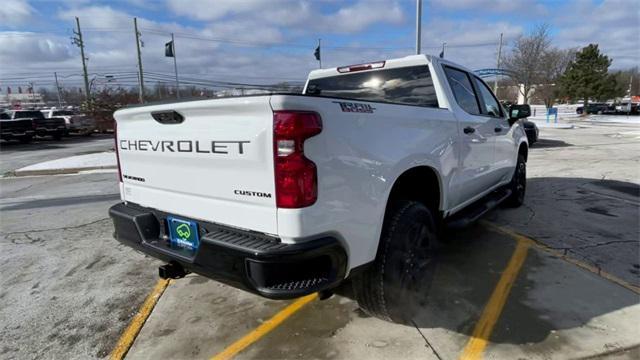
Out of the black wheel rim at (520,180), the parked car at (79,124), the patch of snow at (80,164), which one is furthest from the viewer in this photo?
the parked car at (79,124)

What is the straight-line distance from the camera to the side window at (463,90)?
4062 mm

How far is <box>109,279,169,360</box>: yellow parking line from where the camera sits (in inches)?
114

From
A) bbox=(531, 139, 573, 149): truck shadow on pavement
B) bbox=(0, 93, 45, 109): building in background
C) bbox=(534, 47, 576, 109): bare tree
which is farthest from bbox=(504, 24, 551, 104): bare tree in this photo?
bbox=(0, 93, 45, 109): building in background

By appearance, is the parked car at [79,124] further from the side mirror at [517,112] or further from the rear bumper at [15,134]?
the side mirror at [517,112]

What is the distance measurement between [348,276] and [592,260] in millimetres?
3164

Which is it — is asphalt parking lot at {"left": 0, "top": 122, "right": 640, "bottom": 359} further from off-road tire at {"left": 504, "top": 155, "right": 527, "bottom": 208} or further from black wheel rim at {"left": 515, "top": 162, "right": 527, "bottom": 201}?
black wheel rim at {"left": 515, "top": 162, "right": 527, "bottom": 201}

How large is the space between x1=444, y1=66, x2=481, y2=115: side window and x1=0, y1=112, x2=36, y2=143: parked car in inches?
949

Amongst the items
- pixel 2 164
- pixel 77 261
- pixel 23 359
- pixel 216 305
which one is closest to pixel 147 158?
pixel 216 305

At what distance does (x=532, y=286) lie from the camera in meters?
3.66

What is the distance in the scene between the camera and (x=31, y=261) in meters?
4.64

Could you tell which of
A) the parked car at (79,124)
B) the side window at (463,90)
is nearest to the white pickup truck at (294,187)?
the side window at (463,90)

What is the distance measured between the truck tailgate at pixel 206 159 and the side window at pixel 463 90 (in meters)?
2.45

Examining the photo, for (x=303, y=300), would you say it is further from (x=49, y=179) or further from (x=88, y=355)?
(x=49, y=179)

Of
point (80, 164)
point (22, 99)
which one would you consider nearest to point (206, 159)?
point (80, 164)
